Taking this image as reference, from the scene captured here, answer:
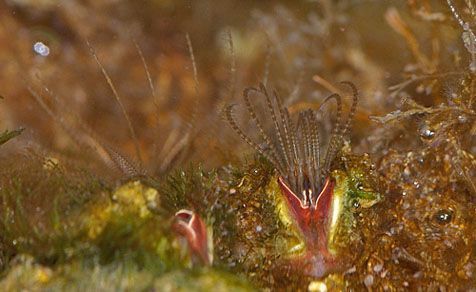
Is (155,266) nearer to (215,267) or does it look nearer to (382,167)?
(215,267)

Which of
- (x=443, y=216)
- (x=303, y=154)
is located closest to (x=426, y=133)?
(x=443, y=216)

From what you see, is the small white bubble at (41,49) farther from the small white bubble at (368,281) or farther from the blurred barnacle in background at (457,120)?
the small white bubble at (368,281)

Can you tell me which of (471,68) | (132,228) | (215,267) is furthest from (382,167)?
(132,228)

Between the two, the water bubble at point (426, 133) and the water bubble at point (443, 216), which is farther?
the water bubble at point (426, 133)

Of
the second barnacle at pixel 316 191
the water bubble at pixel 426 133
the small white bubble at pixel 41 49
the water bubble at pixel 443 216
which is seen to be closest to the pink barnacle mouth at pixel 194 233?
the second barnacle at pixel 316 191

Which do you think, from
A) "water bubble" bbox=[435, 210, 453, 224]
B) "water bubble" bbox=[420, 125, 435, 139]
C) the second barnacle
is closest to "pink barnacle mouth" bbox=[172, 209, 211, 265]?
the second barnacle

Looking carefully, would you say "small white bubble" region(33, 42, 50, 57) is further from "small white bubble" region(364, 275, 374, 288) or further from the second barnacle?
"small white bubble" region(364, 275, 374, 288)

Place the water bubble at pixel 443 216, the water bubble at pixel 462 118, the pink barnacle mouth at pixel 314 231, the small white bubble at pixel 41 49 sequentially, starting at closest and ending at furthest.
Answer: the pink barnacle mouth at pixel 314 231 < the water bubble at pixel 443 216 < the water bubble at pixel 462 118 < the small white bubble at pixel 41 49
